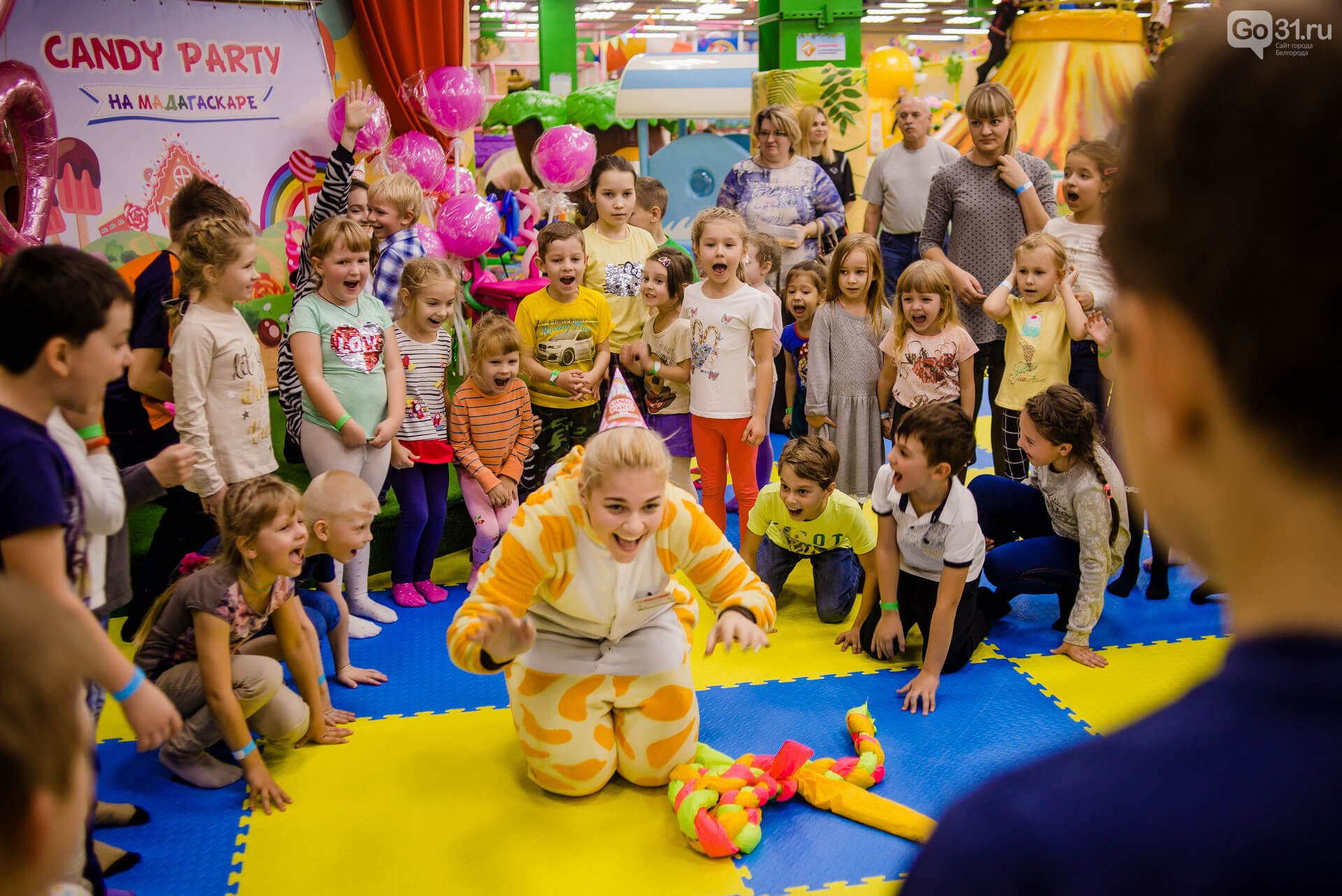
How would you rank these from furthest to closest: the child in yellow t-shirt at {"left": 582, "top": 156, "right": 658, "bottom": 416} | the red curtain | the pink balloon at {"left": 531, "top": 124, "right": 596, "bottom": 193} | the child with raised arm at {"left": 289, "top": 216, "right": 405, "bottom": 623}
Result: the red curtain
the pink balloon at {"left": 531, "top": 124, "right": 596, "bottom": 193}
the child in yellow t-shirt at {"left": 582, "top": 156, "right": 658, "bottom": 416}
the child with raised arm at {"left": 289, "top": 216, "right": 405, "bottom": 623}

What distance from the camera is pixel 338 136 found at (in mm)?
6086

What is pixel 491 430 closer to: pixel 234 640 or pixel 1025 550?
pixel 234 640

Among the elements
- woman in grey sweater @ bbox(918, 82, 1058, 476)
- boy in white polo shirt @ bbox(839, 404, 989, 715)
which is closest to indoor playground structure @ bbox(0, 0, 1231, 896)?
boy in white polo shirt @ bbox(839, 404, 989, 715)

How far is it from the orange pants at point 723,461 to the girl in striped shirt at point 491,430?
2.54 ft

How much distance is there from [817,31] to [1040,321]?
191 inches

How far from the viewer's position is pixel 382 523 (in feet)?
14.9

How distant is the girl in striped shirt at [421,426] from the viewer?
4.22 m

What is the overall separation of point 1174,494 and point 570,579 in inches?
102

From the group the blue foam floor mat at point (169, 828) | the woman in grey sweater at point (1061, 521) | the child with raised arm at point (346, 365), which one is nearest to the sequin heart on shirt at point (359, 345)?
the child with raised arm at point (346, 365)

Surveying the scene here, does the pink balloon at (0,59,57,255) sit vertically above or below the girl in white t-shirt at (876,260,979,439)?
above

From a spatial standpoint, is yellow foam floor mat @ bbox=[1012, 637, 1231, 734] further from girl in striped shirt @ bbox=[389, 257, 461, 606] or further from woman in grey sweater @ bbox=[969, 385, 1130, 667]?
girl in striped shirt @ bbox=[389, 257, 461, 606]

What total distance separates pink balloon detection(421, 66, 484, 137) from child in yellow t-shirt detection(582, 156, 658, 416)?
1.87 m

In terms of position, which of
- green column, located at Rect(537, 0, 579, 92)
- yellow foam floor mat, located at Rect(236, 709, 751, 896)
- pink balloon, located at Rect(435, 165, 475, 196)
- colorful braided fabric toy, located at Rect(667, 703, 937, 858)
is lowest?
yellow foam floor mat, located at Rect(236, 709, 751, 896)

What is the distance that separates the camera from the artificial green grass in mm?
4430
